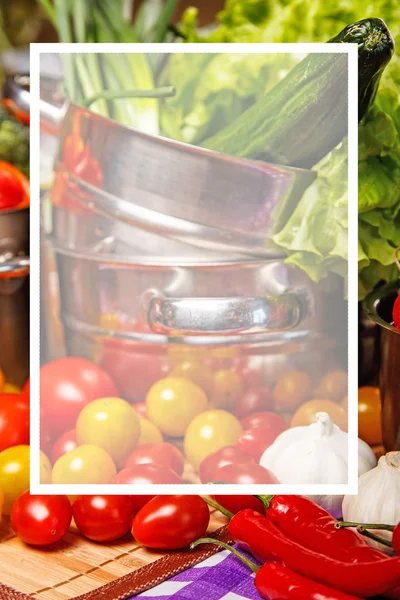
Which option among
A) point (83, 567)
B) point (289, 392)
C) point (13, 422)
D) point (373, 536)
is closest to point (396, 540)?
point (373, 536)

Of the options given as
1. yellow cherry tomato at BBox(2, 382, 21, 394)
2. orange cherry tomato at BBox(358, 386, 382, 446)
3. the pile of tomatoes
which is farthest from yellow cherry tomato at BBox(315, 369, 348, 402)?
yellow cherry tomato at BBox(2, 382, 21, 394)

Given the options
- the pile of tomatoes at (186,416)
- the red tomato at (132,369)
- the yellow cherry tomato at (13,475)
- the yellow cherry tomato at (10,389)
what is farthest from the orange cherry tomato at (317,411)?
the yellow cherry tomato at (10,389)

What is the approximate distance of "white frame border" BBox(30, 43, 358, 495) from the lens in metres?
0.49

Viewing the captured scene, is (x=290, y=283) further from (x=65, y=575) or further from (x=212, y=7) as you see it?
(x=212, y=7)

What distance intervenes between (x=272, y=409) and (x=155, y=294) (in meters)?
0.12

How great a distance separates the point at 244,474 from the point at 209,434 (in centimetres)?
4

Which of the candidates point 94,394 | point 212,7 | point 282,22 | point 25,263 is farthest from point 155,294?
point 212,7

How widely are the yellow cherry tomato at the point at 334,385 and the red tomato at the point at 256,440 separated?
0.16ft

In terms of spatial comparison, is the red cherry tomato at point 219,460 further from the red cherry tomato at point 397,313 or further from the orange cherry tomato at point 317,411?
the red cherry tomato at point 397,313

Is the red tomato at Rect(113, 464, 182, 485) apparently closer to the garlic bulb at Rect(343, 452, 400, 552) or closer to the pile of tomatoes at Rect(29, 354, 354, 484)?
the pile of tomatoes at Rect(29, 354, 354, 484)

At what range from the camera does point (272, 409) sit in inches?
20.7

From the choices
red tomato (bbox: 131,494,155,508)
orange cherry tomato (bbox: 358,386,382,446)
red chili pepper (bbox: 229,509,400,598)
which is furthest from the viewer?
orange cherry tomato (bbox: 358,386,382,446)

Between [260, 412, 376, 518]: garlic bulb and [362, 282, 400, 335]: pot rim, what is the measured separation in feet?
0.40

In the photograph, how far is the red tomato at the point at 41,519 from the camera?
1.80 feet
